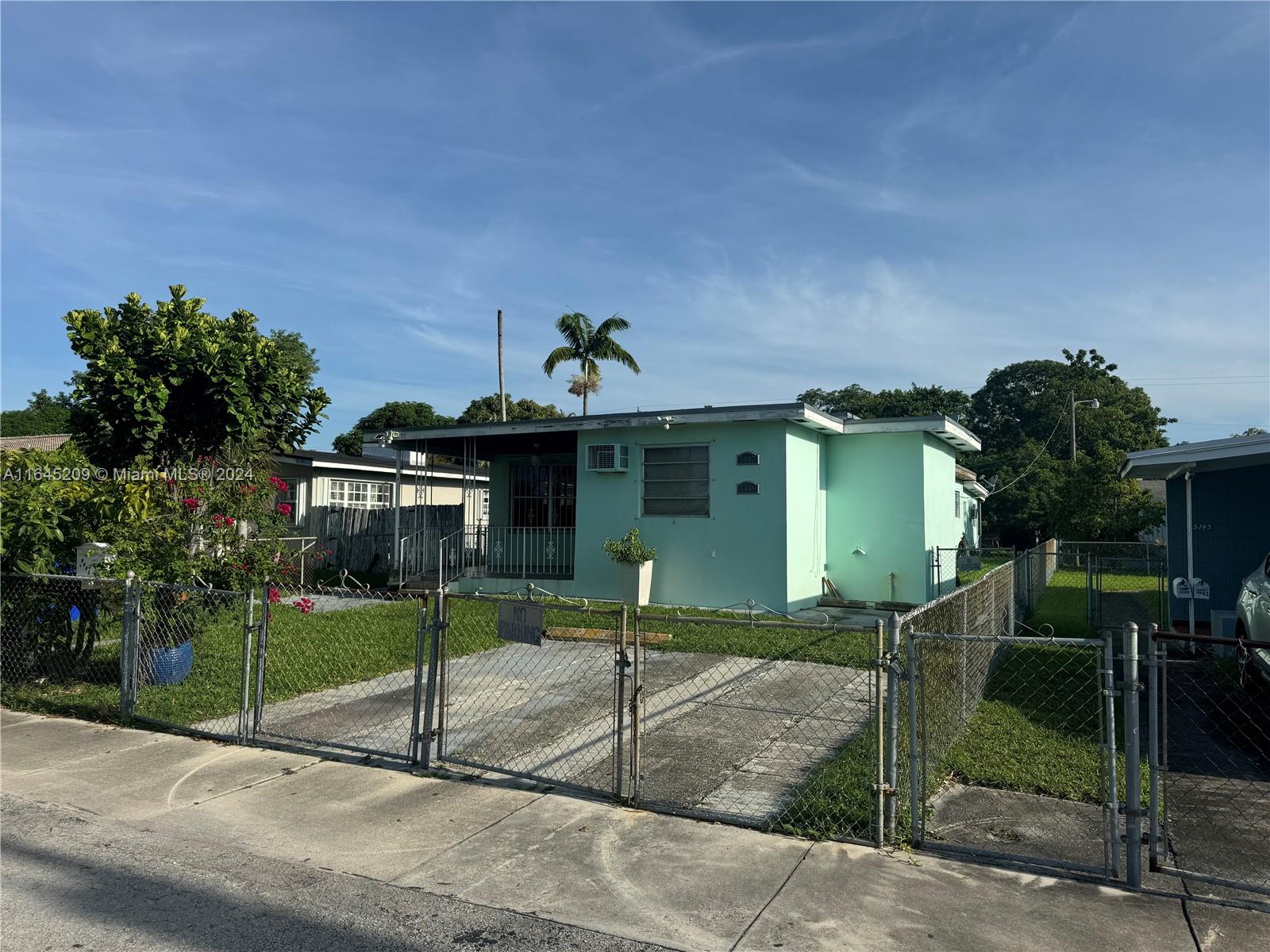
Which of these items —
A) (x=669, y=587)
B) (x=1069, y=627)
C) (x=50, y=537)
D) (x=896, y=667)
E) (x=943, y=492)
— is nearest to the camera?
(x=896, y=667)

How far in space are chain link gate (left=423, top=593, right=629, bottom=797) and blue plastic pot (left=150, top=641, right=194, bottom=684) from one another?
256cm

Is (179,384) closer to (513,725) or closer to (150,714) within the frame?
(150,714)

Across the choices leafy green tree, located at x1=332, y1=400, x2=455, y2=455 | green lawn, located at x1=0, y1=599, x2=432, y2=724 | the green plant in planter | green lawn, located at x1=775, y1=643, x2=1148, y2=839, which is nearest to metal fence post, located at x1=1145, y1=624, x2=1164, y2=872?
green lawn, located at x1=775, y1=643, x2=1148, y2=839

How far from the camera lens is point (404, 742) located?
6730 millimetres

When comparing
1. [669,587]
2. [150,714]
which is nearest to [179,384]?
Result: [150,714]

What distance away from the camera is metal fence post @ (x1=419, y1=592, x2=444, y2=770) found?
609 cm

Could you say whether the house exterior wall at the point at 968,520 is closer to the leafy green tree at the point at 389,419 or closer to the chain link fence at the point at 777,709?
the chain link fence at the point at 777,709

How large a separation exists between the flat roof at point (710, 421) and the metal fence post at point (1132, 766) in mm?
9069

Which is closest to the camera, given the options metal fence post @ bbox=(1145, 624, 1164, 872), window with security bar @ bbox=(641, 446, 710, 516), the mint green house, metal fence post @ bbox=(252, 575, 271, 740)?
metal fence post @ bbox=(1145, 624, 1164, 872)

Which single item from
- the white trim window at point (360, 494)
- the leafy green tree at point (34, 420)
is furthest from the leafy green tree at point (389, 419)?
the white trim window at point (360, 494)

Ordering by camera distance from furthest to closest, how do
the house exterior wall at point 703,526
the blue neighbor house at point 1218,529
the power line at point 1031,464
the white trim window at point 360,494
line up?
the power line at point 1031,464 < the white trim window at point 360,494 < the house exterior wall at point 703,526 < the blue neighbor house at point 1218,529

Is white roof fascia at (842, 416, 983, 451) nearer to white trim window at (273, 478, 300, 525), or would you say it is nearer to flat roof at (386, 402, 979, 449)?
flat roof at (386, 402, 979, 449)

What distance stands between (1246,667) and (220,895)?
26.6 ft

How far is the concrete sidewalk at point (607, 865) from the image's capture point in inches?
149
